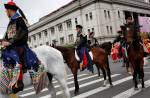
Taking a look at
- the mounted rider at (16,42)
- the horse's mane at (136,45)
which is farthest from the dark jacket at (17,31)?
the horse's mane at (136,45)

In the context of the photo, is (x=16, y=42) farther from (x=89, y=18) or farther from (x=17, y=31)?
(x=89, y=18)

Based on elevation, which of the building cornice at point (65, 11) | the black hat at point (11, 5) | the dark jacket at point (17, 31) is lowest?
the dark jacket at point (17, 31)

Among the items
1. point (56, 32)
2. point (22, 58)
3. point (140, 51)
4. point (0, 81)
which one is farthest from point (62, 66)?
point (56, 32)

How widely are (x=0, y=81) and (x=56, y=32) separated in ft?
262

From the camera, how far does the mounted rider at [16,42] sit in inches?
240

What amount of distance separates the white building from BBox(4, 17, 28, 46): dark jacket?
61.0 metres

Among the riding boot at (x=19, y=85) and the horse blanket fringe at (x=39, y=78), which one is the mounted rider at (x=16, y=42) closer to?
the riding boot at (x=19, y=85)

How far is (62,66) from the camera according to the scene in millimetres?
7383

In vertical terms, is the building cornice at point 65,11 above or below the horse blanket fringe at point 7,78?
above

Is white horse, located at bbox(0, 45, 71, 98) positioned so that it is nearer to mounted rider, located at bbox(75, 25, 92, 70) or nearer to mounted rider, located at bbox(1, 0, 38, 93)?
mounted rider, located at bbox(1, 0, 38, 93)

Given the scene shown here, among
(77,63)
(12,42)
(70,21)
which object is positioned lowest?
(77,63)

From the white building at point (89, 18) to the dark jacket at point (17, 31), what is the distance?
200 feet

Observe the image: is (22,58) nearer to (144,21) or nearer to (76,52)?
(76,52)

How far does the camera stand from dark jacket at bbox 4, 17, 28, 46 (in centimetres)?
615
